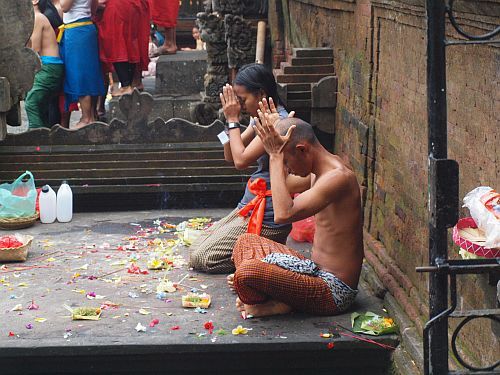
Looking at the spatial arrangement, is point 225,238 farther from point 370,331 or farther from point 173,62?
point 173,62

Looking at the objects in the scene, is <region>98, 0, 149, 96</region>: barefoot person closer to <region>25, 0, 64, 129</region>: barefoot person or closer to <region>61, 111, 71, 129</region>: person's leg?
<region>25, 0, 64, 129</region>: barefoot person

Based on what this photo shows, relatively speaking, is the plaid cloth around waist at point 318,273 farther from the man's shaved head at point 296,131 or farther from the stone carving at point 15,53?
the stone carving at point 15,53

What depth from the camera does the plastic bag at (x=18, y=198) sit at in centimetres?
801

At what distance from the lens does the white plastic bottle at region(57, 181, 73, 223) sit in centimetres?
832

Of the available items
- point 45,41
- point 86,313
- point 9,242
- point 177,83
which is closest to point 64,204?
point 9,242

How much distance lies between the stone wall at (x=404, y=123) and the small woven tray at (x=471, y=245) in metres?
0.25

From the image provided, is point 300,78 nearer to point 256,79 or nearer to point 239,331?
point 256,79

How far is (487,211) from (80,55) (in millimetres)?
7398

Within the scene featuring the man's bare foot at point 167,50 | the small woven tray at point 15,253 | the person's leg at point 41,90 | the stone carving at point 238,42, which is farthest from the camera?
the man's bare foot at point 167,50

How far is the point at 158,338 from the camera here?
5469mm

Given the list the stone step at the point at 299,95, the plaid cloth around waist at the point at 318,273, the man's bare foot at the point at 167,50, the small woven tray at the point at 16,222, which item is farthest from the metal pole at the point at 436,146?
the man's bare foot at the point at 167,50

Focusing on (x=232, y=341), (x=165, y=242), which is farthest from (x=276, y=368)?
(x=165, y=242)

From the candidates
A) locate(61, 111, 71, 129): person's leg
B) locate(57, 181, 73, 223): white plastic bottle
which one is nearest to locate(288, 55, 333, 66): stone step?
locate(57, 181, 73, 223): white plastic bottle

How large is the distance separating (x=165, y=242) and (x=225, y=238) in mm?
1019
